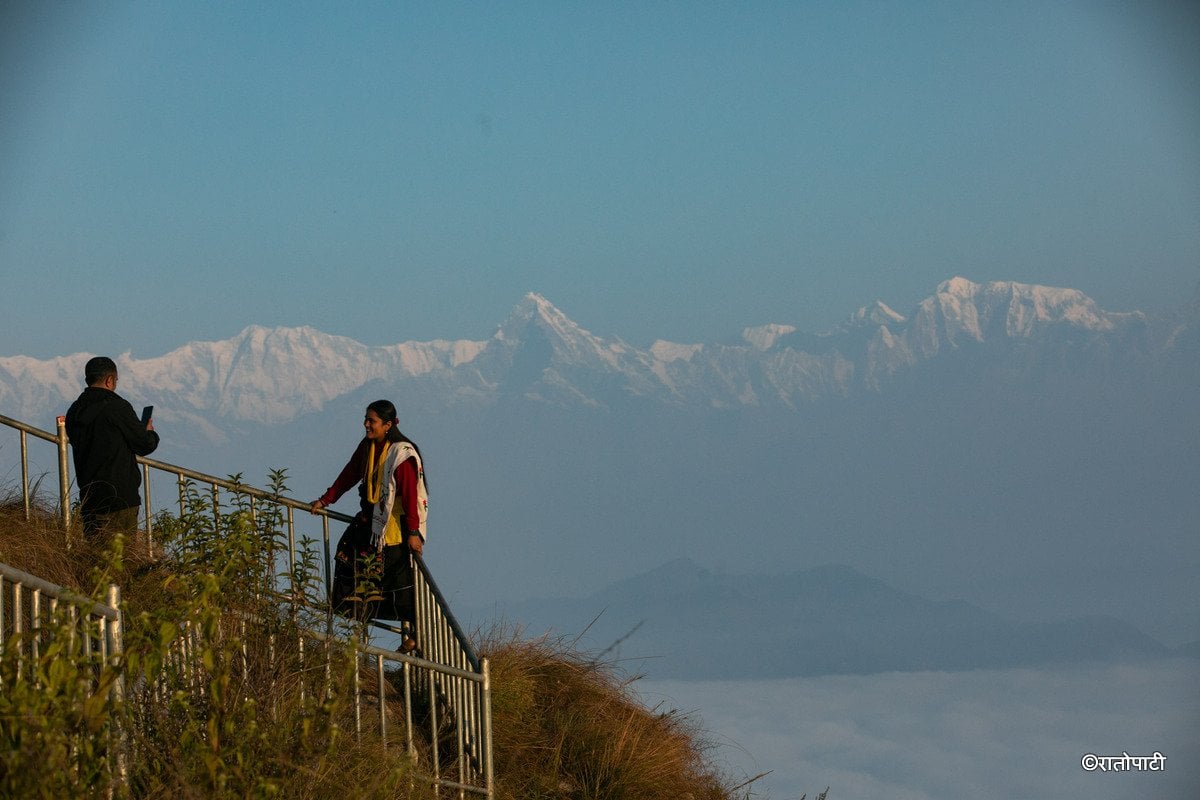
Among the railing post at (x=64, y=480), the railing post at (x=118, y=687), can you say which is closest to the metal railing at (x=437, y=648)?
the railing post at (x=64, y=480)

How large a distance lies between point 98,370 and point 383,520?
7.73ft

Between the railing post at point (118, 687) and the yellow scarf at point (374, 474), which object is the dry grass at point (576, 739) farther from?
the railing post at point (118, 687)

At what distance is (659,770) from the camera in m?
11.8

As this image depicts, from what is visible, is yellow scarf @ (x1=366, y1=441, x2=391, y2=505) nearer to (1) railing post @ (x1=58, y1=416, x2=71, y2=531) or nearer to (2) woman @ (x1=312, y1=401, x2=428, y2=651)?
(2) woman @ (x1=312, y1=401, x2=428, y2=651)

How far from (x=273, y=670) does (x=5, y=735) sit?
2.89 metres

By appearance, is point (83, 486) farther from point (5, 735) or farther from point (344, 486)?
point (5, 735)

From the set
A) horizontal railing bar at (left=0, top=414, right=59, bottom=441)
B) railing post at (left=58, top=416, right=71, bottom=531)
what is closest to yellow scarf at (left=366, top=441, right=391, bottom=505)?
railing post at (left=58, top=416, right=71, bottom=531)

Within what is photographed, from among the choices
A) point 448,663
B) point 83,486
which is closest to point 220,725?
point 448,663

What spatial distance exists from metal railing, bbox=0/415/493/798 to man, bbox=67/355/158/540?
0.33 metres

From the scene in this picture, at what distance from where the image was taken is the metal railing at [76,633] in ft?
17.5

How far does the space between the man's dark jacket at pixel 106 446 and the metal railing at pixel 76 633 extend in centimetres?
376

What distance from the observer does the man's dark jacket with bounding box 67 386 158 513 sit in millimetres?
10344

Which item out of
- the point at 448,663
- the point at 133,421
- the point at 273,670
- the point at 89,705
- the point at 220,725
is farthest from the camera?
the point at 133,421

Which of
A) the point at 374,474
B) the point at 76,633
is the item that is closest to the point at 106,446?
the point at 374,474
